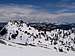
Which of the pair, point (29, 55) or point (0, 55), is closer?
point (0, 55)

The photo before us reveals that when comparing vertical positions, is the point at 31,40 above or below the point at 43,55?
below

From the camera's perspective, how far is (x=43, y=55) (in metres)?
22.2

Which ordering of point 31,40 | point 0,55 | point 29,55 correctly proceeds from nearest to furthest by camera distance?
1. point 0,55
2. point 29,55
3. point 31,40

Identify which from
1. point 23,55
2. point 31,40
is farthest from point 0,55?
point 31,40

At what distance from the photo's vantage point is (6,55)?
20531mm

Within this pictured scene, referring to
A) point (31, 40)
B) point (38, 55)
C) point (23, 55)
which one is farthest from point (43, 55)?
point (31, 40)

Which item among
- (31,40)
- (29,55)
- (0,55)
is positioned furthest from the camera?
(31,40)

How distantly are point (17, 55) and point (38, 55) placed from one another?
250 centimetres

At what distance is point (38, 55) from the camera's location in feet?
72.2

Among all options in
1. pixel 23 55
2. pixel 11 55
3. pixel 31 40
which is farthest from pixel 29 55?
pixel 31 40

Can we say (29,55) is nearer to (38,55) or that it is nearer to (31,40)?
(38,55)

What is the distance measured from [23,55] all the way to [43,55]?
2.37m

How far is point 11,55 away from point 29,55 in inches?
86.2

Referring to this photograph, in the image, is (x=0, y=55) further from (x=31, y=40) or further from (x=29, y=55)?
(x=31, y=40)
